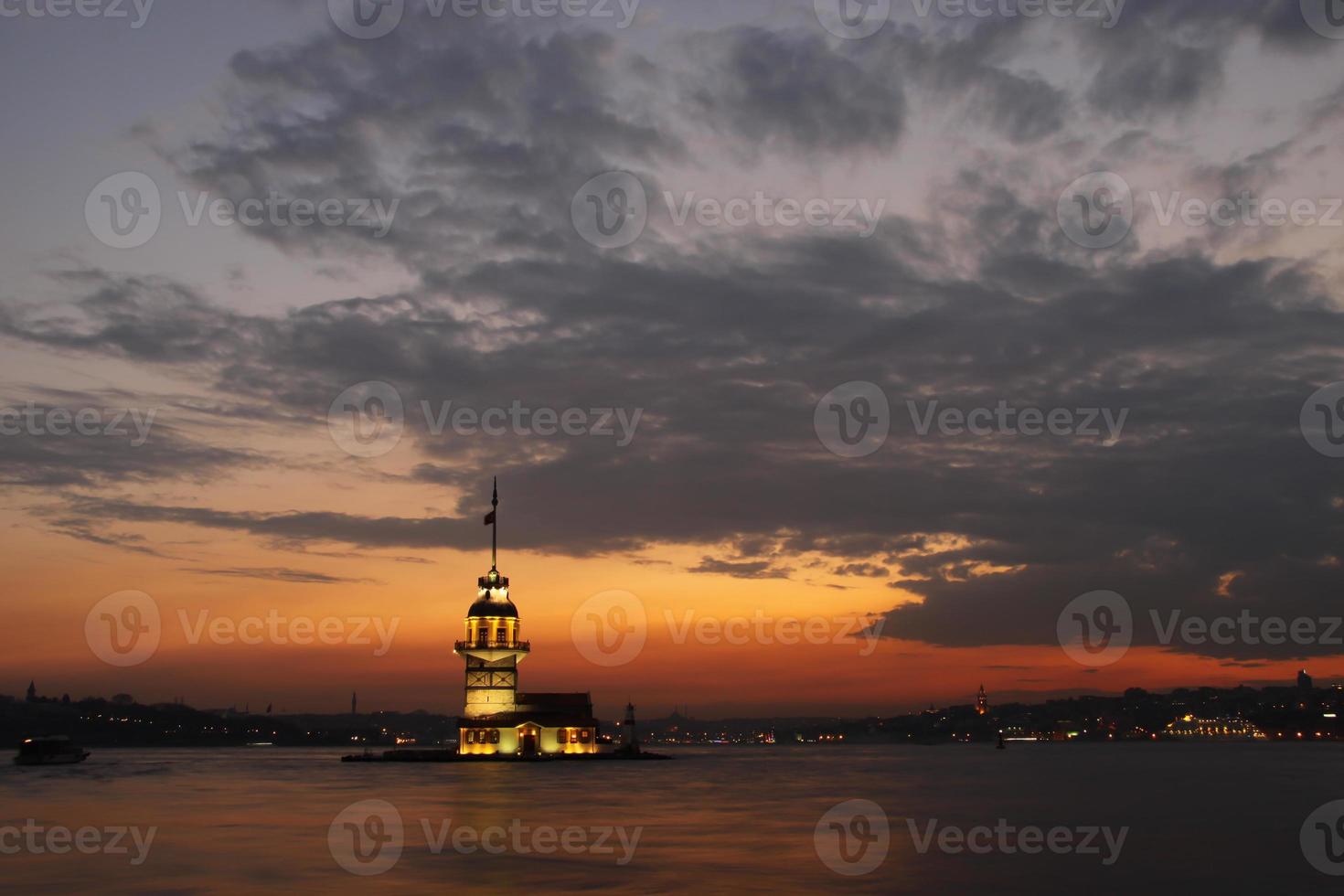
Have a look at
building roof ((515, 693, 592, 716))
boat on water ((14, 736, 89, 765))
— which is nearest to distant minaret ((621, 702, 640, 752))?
building roof ((515, 693, 592, 716))

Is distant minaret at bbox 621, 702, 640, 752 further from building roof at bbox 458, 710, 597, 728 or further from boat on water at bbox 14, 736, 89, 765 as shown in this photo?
boat on water at bbox 14, 736, 89, 765

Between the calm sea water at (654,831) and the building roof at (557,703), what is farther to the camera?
the building roof at (557,703)

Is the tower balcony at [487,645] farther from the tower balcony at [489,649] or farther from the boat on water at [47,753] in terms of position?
the boat on water at [47,753]

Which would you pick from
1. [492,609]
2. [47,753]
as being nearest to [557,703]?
[492,609]

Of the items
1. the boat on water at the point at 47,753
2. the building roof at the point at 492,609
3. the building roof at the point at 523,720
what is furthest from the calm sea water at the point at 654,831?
the boat on water at the point at 47,753

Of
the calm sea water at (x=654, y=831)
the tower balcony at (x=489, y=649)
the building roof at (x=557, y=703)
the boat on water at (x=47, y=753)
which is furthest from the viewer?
the boat on water at (x=47, y=753)

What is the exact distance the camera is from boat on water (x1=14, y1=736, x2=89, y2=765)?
124312 mm

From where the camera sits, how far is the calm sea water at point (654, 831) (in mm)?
35688

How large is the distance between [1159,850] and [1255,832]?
9879 mm

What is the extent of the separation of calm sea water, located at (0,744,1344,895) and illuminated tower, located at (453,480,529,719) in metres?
11.7

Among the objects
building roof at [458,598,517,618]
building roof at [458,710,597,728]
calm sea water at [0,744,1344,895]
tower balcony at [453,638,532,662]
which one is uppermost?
building roof at [458,598,517,618]

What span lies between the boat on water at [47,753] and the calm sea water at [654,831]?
32748mm

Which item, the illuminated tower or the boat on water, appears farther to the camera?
the boat on water

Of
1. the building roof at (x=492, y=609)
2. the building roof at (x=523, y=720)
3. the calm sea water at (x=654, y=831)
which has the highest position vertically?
the building roof at (x=492, y=609)
